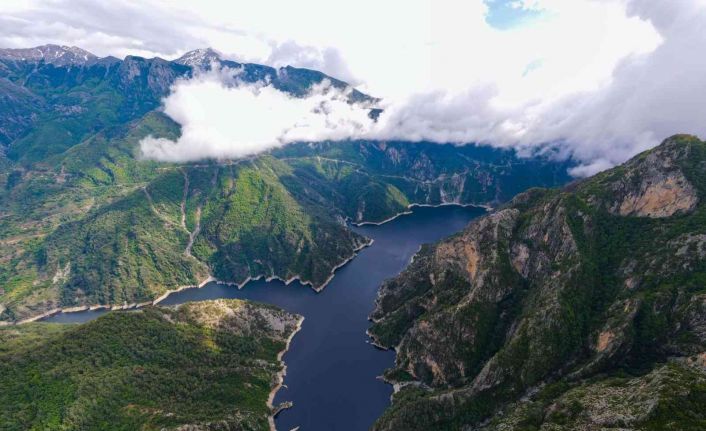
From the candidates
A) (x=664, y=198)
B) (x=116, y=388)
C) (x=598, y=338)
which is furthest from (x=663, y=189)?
(x=116, y=388)

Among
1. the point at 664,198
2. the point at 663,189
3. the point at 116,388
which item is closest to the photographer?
the point at 116,388

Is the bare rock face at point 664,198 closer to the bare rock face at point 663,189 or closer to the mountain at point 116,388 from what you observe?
the bare rock face at point 663,189

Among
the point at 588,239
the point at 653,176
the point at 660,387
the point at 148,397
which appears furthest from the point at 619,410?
the point at 148,397

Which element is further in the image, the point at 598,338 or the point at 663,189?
the point at 663,189

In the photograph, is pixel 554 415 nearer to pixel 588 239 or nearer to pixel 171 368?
pixel 588 239

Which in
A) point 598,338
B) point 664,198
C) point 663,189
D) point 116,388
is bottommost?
point 598,338

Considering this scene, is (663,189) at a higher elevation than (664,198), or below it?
higher

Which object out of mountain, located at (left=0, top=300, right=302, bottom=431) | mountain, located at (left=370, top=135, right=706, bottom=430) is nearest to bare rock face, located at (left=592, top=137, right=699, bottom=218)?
mountain, located at (left=370, top=135, right=706, bottom=430)

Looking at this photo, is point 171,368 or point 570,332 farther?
point 171,368

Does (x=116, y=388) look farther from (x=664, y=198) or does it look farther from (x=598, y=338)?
(x=664, y=198)
